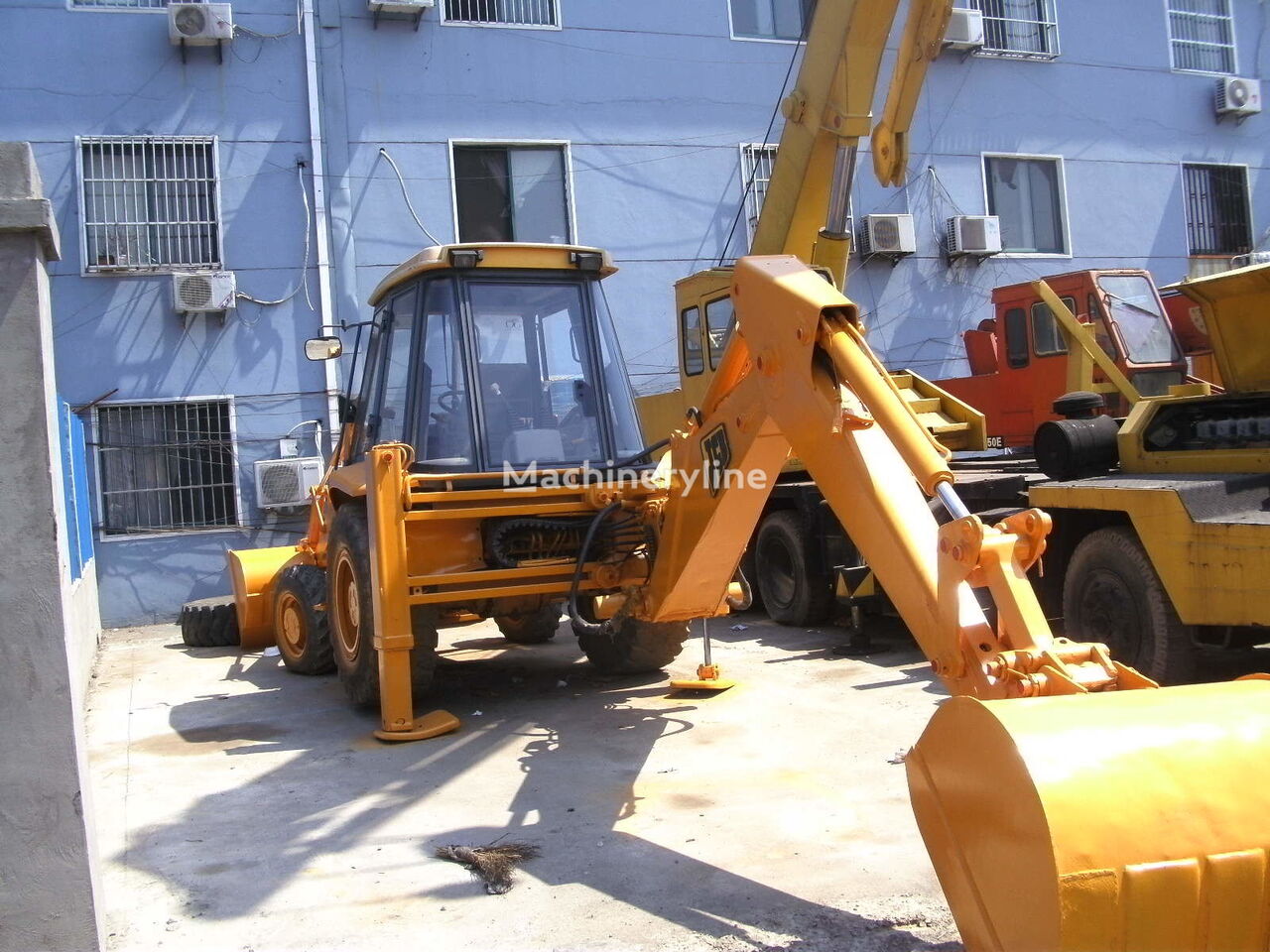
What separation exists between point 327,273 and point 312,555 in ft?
16.1

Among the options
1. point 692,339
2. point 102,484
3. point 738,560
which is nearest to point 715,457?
point 738,560

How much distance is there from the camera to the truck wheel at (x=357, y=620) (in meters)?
6.32

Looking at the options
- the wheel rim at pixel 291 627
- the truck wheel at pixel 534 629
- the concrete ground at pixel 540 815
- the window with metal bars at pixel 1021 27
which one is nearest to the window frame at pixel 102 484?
the wheel rim at pixel 291 627

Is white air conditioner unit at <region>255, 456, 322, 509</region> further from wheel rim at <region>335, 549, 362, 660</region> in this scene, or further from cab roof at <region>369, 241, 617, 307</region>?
cab roof at <region>369, 241, 617, 307</region>

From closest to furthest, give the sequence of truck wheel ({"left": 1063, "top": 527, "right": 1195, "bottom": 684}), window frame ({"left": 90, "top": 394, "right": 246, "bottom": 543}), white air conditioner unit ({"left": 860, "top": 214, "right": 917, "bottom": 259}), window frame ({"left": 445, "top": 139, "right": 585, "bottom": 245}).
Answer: truck wheel ({"left": 1063, "top": 527, "right": 1195, "bottom": 684})
window frame ({"left": 90, "top": 394, "right": 246, "bottom": 543})
window frame ({"left": 445, "top": 139, "right": 585, "bottom": 245})
white air conditioner unit ({"left": 860, "top": 214, "right": 917, "bottom": 259})

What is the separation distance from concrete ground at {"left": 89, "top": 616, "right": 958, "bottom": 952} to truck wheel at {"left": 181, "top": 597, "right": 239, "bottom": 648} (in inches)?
80.0

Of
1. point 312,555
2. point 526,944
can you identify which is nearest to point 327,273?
point 312,555

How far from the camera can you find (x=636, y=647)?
23.7ft

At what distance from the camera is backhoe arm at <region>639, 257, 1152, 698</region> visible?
10.6ft

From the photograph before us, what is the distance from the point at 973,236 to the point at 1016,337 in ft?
12.9

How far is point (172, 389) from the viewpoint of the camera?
39.3ft

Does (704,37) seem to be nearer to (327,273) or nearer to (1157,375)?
(327,273)

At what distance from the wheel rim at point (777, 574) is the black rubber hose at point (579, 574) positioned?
376 centimetres

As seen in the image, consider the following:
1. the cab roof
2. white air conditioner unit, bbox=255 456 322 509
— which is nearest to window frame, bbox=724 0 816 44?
white air conditioner unit, bbox=255 456 322 509
